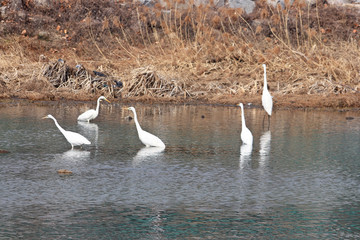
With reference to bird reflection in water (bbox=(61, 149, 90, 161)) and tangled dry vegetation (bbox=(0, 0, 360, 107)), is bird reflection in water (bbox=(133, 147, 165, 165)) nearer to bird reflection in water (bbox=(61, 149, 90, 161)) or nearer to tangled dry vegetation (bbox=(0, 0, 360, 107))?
bird reflection in water (bbox=(61, 149, 90, 161))

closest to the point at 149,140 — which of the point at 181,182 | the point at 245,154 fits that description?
the point at 245,154

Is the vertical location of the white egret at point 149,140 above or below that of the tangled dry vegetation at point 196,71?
below

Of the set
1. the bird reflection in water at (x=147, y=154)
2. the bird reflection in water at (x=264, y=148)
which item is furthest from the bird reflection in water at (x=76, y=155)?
the bird reflection in water at (x=264, y=148)

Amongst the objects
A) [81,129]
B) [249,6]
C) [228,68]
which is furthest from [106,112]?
[249,6]

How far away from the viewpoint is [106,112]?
1780cm

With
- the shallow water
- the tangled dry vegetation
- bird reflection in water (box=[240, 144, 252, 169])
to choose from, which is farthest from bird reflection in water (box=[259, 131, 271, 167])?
the tangled dry vegetation

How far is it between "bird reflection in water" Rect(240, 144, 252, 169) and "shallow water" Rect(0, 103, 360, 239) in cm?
4

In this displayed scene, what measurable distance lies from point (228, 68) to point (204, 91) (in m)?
2.04

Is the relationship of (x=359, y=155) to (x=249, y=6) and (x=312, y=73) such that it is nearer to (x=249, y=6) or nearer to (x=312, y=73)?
(x=312, y=73)

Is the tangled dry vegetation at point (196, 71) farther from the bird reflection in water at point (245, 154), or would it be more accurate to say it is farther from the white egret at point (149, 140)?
the white egret at point (149, 140)

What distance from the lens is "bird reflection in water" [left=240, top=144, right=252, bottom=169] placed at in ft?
34.5

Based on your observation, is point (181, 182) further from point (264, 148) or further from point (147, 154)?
point (264, 148)

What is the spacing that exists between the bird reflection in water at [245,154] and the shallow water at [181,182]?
1.6 inches

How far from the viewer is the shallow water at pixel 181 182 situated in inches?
269
